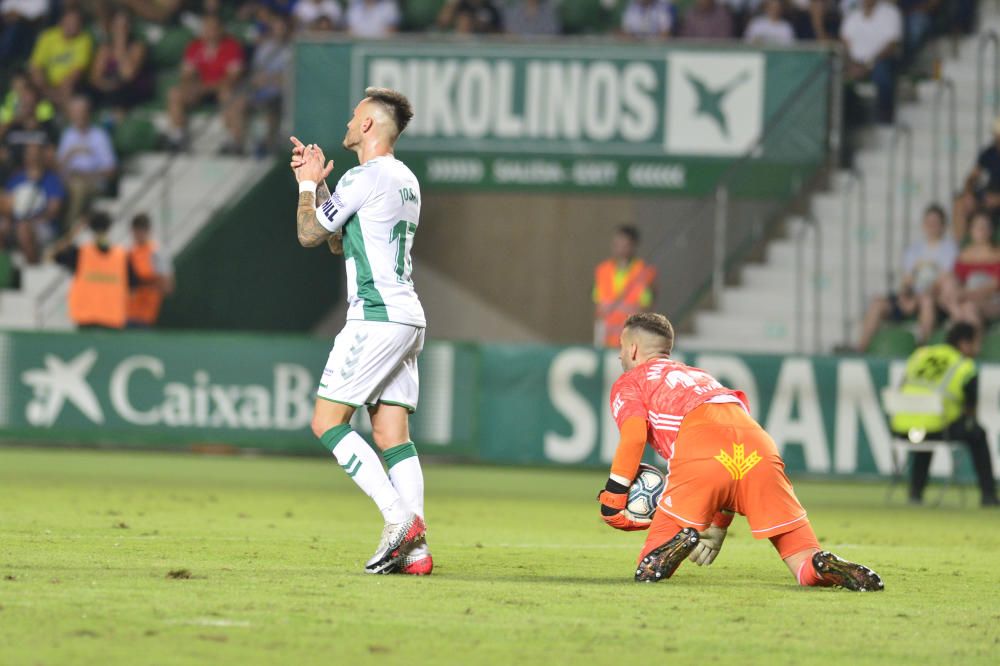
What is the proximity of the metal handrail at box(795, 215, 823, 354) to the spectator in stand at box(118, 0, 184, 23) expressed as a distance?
9862mm

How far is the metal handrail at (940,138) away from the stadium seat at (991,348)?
296cm

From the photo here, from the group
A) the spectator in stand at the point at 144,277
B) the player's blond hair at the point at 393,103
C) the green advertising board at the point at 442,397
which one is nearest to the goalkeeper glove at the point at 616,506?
the player's blond hair at the point at 393,103

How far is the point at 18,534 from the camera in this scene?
31.6 feet

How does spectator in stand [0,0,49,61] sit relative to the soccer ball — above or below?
above

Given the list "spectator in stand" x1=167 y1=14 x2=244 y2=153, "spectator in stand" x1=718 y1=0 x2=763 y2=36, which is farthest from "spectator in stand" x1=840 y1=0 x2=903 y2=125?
"spectator in stand" x1=167 y1=14 x2=244 y2=153

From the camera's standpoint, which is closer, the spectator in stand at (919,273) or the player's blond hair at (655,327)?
the player's blond hair at (655,327)

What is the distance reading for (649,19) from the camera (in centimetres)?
2180

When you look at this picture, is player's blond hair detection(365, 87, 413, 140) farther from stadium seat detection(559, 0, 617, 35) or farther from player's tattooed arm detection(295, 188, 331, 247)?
stadium seat detection(559, 0, 617, 35)

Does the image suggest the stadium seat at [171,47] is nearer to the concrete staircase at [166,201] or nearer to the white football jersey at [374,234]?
the concrete staircase at [166,201]

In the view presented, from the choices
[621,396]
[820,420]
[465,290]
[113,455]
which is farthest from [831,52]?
[621,396]

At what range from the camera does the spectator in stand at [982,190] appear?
18.9 metres

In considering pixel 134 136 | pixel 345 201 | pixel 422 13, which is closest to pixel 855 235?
pixel 422 13

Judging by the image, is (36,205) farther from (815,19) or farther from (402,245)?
(402,245)

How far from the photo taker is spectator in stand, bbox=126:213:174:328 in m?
19.6
